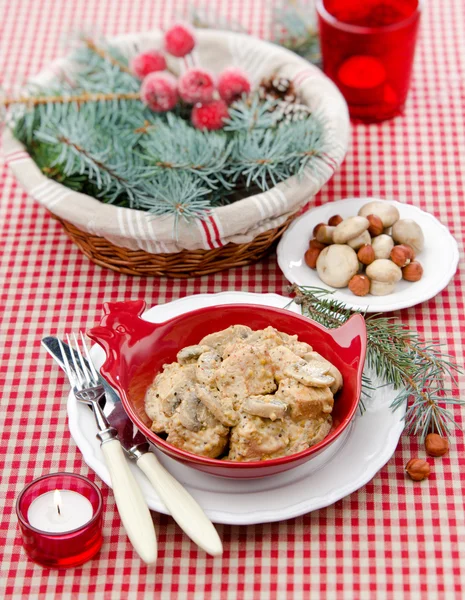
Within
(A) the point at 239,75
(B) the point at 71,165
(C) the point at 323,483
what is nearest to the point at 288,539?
(C) the point at 323,483

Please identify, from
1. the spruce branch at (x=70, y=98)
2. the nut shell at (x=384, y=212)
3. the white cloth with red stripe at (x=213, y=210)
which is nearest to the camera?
the white cloth with red stripe at (x=213, y=210)

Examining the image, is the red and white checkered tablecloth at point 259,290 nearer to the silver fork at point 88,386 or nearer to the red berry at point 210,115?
the silver fork at point 88,386

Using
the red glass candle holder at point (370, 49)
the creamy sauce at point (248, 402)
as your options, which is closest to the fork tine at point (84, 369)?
the creamy sauce at point (248, 402)

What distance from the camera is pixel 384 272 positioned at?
1236 millimetres

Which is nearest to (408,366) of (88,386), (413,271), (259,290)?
(413,271)

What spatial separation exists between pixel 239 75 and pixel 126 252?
1.24 feet

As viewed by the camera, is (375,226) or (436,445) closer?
(436,445)

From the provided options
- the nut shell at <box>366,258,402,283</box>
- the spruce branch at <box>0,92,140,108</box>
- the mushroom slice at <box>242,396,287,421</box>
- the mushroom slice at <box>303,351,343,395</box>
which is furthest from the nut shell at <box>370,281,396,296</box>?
the spruce branch at <box>0,92,140,108</box>

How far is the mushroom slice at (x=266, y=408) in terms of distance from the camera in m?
0.94

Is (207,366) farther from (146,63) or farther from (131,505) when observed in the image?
(146,63)

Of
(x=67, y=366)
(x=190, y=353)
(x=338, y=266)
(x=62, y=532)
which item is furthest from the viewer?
(x=338, y=266)

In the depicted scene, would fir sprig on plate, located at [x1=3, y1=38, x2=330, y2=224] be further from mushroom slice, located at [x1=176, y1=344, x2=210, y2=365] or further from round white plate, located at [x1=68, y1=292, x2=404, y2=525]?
round white plate, located at [x1=68, y1=292, x2=404, y2=525]

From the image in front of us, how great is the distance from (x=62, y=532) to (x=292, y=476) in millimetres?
275

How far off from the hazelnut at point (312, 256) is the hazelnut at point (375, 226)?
9cm
